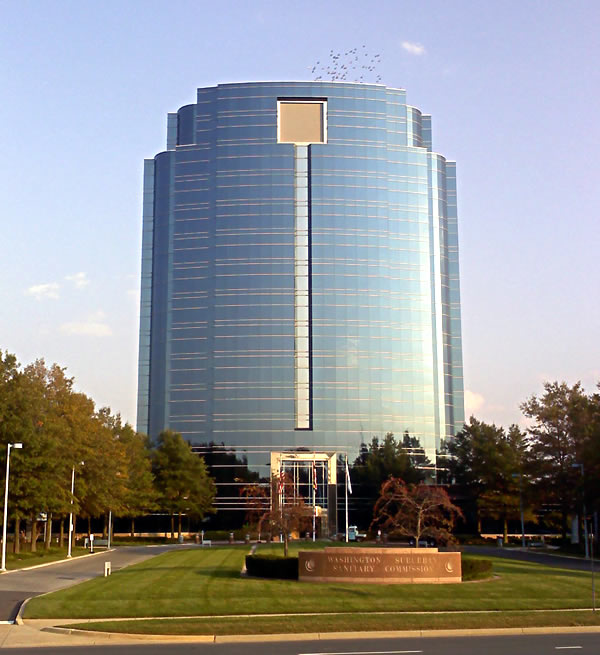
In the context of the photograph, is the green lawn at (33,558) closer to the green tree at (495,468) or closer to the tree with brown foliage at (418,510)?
the tree with brown foliage at (418,510)

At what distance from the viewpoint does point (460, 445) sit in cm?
11212

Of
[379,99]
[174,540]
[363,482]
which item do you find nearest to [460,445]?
[363,482]

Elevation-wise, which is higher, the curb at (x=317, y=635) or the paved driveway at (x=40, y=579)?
the curb at (x=317, y=635)

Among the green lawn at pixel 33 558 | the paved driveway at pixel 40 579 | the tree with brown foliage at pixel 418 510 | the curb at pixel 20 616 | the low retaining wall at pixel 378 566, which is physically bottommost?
the green lawn at pixel 33 558

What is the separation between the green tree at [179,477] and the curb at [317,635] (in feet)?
254

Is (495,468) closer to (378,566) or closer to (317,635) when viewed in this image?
(378,566)

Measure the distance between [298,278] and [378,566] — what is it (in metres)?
81.5

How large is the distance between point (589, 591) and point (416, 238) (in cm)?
8835

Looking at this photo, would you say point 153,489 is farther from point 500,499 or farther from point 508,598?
point 508,598

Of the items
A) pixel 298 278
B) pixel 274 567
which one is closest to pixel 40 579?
pixel 274 567

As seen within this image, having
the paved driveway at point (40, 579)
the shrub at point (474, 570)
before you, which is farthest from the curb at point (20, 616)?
the shrub at point (474, 570)

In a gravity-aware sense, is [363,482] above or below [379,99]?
below

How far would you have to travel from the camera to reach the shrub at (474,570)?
127ft

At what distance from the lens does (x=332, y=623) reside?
25.2m
